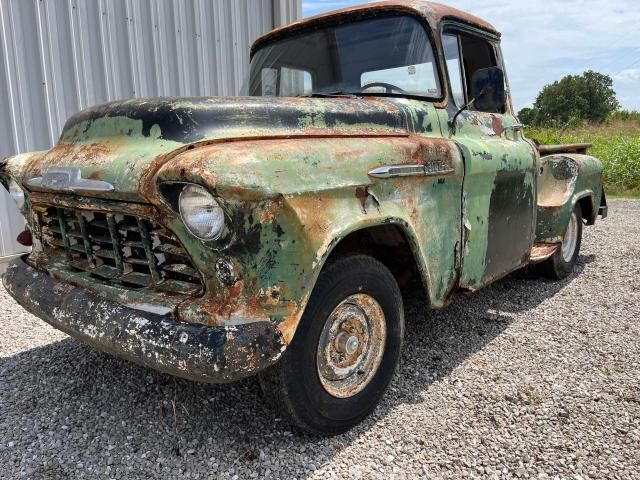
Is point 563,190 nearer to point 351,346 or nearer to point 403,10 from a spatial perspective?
point 403,10

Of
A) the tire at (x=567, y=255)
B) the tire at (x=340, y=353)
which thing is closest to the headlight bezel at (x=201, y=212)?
the tire at (x=340, y=353)

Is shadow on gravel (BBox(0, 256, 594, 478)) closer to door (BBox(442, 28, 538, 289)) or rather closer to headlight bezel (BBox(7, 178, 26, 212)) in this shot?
door (BBox(442, 28, 538, 289))

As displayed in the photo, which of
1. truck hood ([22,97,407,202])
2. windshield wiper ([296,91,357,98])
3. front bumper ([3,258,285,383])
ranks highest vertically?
windshield wiper ([296,91,357,98])

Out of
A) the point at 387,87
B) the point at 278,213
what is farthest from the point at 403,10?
the point at 278,213

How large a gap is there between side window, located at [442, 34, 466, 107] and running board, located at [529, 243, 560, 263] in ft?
4.97

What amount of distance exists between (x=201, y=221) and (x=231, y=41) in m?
5.48

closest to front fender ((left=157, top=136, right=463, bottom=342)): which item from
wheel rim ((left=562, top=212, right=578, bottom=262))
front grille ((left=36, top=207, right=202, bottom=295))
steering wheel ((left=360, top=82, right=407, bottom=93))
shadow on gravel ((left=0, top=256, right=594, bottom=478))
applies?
front grille ((left=36, top=207, right=202, bottom=295))

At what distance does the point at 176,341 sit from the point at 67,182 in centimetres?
95

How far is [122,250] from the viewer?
Answer: 2.23 meters

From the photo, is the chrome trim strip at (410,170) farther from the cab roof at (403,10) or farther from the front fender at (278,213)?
the cab roof at (403,10)

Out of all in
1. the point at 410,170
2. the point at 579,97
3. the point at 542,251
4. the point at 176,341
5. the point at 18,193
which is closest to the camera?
the point at 176,341

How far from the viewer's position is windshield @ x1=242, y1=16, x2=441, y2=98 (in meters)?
2.98

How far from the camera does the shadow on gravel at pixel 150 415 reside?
2.23 m

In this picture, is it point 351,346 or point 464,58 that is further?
point 464,58
